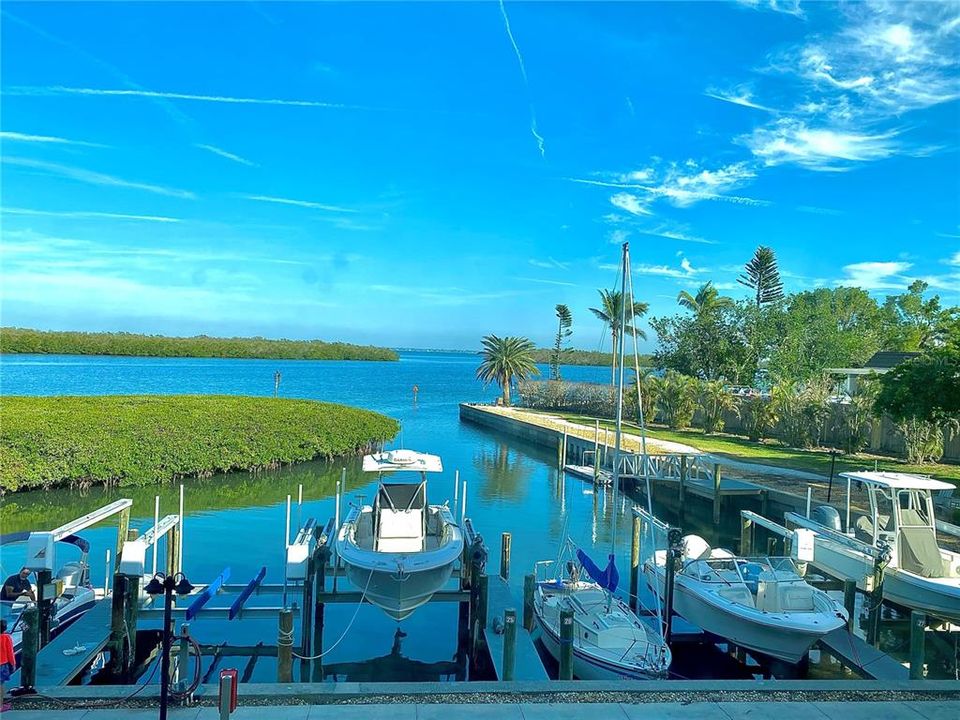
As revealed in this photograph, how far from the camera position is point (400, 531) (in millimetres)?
14898

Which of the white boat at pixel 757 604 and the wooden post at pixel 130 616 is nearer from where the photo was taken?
the wooden post at pixel 130 616

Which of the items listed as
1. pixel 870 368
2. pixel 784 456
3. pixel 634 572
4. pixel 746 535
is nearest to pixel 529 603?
pixel 634 572

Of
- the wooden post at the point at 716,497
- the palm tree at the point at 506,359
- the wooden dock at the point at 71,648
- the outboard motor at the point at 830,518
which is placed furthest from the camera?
the palm tree at the point at 506,359

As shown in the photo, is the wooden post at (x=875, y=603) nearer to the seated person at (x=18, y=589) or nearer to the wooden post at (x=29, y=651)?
the wooden post at (x=29, y=651)

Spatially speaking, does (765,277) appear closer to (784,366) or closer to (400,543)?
(784,366)

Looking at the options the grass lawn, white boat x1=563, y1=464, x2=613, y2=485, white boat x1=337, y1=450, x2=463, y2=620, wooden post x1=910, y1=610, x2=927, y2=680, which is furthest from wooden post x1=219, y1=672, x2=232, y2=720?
white boat x1=563, y1=464, x2=613, y2=485

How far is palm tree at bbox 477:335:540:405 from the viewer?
6531 cm

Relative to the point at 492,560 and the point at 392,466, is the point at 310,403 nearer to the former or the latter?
the point at 492,560

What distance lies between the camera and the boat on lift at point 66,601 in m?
12.5

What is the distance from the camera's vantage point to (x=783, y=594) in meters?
12.5

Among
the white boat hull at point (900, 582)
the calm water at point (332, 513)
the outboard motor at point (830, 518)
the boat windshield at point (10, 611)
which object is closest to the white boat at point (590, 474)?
the calm water at point (332, 513)

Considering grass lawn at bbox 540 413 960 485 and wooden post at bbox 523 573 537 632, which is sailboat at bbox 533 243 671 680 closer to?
wooden post at bbox 523 573 537 632

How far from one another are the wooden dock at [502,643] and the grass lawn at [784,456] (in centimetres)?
1566

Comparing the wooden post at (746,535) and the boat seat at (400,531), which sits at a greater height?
the boat seat at (400,531)
